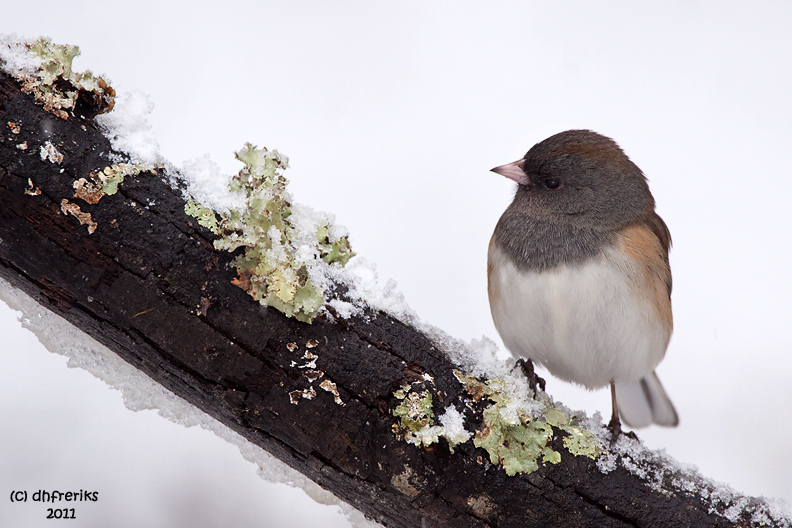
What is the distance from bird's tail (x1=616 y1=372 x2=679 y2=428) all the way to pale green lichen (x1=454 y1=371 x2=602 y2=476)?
777mm

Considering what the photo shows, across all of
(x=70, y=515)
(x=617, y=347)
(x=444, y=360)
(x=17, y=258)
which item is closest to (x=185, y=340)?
(x=17, y=258)

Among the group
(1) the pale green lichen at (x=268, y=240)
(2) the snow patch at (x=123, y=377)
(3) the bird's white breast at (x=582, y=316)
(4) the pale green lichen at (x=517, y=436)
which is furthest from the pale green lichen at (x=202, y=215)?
(3) the bird's white breast at (x=582, y=316)

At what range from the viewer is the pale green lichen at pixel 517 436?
0.97 metres

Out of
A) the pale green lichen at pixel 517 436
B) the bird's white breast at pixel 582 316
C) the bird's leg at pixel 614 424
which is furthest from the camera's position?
the bird's white breast at pixel 582 316

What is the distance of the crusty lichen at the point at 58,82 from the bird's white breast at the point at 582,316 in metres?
0.94

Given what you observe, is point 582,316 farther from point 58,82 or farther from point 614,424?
point 58,82

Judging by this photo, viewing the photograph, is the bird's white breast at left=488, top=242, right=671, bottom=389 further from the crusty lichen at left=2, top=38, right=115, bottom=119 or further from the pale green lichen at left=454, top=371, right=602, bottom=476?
the crusty lichen at left=2, top=38, right=115, bottom=119

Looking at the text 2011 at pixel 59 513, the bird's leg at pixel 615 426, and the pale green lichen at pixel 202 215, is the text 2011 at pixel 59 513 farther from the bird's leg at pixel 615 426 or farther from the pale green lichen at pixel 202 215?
the bird's leg at pixel 615 426

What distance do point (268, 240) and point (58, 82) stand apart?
374mm

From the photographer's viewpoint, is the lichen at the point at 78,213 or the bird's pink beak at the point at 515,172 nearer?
the lichen at the point at 78,213

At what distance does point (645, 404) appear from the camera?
1781 millimetres

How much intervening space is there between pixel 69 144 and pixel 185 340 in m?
0.32

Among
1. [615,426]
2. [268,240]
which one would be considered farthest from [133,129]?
[615,426]

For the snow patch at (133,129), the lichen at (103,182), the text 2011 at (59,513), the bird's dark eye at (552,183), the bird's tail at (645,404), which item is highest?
the bird's dark eye at (552,183)
